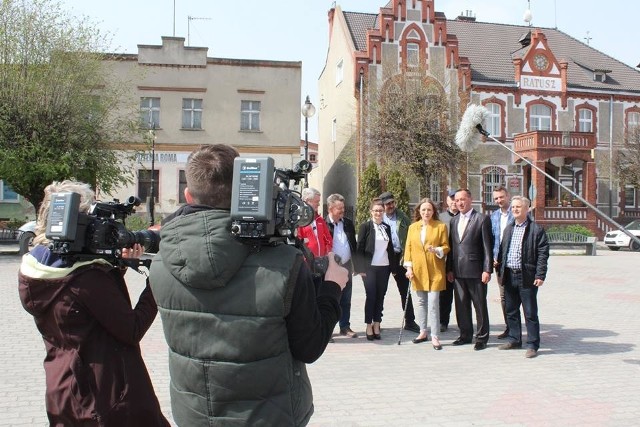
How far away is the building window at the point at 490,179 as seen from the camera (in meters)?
36.1

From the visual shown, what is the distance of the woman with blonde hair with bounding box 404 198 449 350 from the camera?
798 centimetres

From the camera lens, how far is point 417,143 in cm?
2980

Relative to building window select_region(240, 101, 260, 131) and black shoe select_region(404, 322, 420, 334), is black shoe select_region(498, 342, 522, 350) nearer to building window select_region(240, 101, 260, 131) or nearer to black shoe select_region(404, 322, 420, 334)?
black shoe select_region(404, 322, 420, 334)

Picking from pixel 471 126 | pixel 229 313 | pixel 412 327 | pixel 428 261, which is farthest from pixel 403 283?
pixel 229 313

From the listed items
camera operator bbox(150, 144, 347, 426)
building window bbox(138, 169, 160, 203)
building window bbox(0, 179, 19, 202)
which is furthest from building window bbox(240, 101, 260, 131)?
camera operator bbox(150, 144, 347, 426)

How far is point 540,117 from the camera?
37.7m

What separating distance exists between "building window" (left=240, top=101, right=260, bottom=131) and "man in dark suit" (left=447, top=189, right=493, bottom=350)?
2837 centimetres

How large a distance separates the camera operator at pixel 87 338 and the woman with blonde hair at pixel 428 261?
5461 millimetres

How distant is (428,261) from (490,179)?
29576mm

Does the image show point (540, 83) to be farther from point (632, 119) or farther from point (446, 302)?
point (446, 302)

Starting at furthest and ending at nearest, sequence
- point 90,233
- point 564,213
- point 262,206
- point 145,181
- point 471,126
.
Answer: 1. point 145,181
2. point 564,213
3. point 471,126
4. point 90,233
5. point 262,206

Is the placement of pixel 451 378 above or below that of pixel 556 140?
below

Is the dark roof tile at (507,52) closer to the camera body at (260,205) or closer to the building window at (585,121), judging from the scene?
the building window at (585,121)

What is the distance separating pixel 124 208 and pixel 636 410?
4593mm
